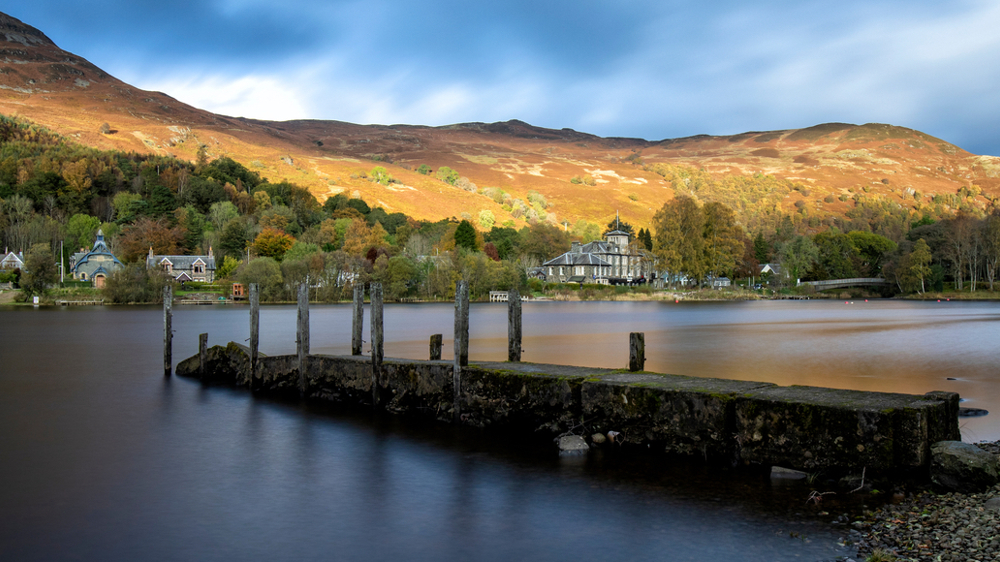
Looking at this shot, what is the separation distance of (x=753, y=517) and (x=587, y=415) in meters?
4.54

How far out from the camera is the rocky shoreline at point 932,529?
7527 mm

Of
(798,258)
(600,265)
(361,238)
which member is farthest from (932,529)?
(798,258)

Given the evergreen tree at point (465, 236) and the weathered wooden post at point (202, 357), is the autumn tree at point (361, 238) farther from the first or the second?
the weathered wooden post at point (202, 357)

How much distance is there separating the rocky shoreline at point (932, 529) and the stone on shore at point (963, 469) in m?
0.12

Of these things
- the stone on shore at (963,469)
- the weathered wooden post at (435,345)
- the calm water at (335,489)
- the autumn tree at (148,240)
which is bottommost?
the calm water at (335,489)

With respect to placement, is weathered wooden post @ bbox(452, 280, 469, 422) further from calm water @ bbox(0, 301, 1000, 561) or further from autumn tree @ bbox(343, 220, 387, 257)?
autumn tree @ bbox(343, 220, 387, 257)

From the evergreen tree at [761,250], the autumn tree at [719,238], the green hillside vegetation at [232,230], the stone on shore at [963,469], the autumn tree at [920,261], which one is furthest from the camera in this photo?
the evergreen tree at [761,250]

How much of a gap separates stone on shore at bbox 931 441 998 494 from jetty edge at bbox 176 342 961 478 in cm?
23

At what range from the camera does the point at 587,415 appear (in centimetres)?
1362

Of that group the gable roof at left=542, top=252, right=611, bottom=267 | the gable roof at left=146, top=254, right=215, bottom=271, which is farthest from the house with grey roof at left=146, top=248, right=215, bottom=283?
the gable roof at left=542, top=252, right=611, bottom=267

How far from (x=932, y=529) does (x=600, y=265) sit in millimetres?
125285

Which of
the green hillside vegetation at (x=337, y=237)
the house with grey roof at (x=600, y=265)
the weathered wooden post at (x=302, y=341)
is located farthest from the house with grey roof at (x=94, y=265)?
the weathered wooden post at (x=302, y=341)

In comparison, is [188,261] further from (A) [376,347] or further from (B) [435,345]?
(A) [376,347]

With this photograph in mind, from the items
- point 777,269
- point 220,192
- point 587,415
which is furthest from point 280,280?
point 777,269
